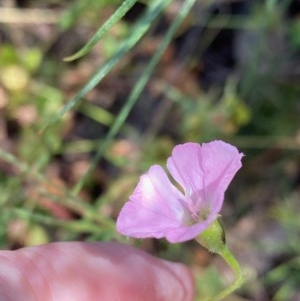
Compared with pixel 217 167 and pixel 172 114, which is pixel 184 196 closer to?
pixel 217 167

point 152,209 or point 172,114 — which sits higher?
point 152,209

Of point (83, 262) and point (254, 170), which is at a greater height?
point (83, 262)

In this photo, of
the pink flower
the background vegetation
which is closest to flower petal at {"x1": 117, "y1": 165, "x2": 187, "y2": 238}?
the pink flower

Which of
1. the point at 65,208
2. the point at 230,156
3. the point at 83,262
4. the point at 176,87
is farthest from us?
the point at 176,87

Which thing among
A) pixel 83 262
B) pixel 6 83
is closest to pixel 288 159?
pixel 6 83

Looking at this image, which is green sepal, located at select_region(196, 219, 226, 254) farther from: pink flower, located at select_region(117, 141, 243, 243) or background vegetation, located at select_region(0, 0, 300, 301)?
background vegetation, located at select_region(0, 0, 300, 301)

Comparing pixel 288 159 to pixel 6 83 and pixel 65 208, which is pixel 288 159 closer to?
pixel 65 208

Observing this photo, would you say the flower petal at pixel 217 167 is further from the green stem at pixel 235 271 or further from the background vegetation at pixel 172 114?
the background vegetation at pixel 172 114

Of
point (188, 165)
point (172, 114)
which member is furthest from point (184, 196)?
point (172, 114)
